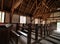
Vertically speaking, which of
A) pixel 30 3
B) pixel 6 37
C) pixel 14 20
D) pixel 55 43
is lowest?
pixel 55 43

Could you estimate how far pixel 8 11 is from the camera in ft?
22.4

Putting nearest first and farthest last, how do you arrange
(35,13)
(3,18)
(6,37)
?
(6,37) < (3,18) < (35,13)

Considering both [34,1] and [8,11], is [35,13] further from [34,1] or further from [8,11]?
[8,11]

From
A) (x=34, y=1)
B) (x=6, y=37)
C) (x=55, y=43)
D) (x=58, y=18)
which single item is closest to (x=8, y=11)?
(x=34, y=1)

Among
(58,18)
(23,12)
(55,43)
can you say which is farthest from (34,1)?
(58,18)

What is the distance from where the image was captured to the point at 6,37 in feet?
5.28

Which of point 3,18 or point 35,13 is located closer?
point 3,18

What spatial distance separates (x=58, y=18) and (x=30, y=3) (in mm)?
5714

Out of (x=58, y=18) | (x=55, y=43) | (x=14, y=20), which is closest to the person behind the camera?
(x=55, y=43)

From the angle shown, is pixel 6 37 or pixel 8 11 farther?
pixel 8 11

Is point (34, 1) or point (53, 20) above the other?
point (34, 1)

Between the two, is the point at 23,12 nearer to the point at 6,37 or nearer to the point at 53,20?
the point at 53,20

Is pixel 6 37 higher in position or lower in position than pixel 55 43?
higher

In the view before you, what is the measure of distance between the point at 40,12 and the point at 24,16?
1993 millimetres
